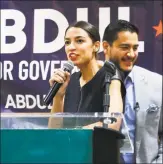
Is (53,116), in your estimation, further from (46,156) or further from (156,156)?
(156,156)

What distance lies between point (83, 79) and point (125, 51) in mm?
303

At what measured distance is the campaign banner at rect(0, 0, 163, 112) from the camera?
101 inches

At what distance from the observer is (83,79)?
8.64 feet

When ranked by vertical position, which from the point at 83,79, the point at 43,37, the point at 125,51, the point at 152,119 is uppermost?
the point at 43,37

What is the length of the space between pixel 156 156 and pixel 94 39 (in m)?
0.78

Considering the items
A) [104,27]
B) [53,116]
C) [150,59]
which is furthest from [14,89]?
[53,116]

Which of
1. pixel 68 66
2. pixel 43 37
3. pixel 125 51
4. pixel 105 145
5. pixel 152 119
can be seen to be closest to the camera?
pixel 105 145

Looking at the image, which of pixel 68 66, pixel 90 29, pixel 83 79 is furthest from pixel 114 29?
pixel 68 66

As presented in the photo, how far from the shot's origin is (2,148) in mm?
A: 674

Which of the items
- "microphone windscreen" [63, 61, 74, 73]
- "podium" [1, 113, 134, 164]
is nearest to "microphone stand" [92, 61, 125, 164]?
"podium" [1, 113, 134, 164]

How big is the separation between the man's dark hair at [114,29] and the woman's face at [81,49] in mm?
103

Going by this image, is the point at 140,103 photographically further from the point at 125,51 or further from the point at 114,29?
the point at 114,29

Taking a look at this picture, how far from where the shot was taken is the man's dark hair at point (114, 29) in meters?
2.62

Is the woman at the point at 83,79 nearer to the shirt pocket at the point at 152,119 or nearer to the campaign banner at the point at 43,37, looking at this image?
the campaign banner at the point at 43,37
